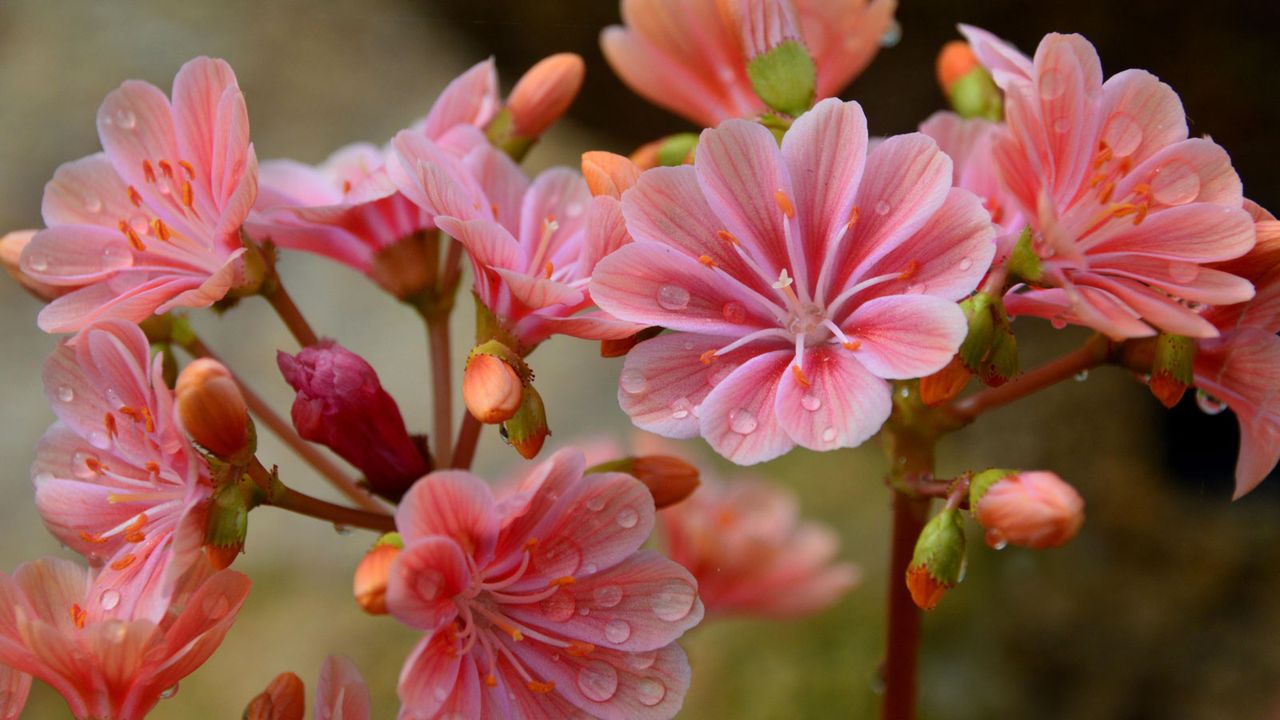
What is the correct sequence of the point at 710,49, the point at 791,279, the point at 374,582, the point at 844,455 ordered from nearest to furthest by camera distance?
the point at 374,582 → the point at 791,279 → the point at 710,49 → the point at 844,455

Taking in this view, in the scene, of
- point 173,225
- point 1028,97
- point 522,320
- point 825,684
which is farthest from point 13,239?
point 825,684

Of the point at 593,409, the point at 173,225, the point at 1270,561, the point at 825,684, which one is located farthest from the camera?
the point at 593,409

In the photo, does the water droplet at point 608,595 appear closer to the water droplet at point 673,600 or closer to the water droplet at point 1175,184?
the water droplet at point 673,600

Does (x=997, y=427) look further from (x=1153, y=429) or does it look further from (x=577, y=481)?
(x=577, y=481)

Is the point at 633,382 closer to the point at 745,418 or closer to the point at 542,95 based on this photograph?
the point at 745,418

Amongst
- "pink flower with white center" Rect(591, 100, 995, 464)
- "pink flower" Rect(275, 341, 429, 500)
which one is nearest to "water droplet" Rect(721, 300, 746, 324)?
"pink flower with white center" Rect(591, 100, 995, 464)

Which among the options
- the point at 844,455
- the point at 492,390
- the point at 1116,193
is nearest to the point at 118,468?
the point at 492,390
